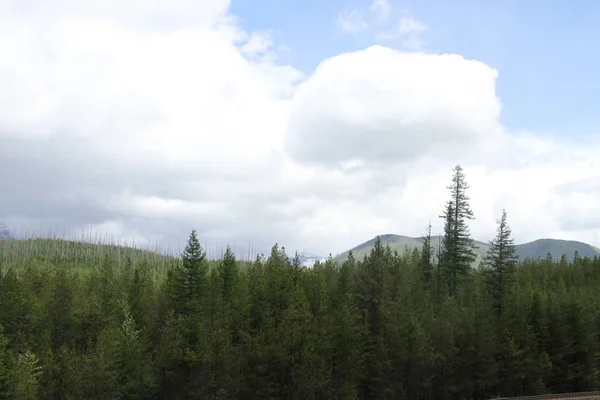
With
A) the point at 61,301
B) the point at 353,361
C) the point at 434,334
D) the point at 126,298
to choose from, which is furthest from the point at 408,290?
the point at 61,301

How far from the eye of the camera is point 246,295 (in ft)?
177

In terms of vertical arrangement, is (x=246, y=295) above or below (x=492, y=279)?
below

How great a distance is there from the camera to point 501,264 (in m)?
56.7

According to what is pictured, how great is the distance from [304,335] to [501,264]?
26499mm

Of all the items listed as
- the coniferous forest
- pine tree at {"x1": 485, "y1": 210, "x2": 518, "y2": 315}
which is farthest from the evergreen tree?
pine tree at {"x1": 485, "y1": 210, "x2": 518, "y2": 315}

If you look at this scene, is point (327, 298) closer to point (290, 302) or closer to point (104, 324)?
point (290, 302)

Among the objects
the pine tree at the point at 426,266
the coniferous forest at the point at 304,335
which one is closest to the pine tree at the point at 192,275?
the coniferous forest at the point at 304,335

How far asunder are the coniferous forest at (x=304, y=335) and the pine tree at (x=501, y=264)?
152 mm

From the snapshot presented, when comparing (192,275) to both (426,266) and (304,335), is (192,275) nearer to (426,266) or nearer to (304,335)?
(304,335)

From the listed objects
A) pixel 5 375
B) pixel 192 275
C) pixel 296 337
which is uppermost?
pixel 192 275

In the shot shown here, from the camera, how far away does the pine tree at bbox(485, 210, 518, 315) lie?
2203 inches

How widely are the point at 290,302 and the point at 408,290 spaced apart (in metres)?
17.7

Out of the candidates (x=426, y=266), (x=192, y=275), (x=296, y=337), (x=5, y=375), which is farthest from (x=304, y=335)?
(x=426, y=266)

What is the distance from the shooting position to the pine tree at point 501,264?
2203 inches
